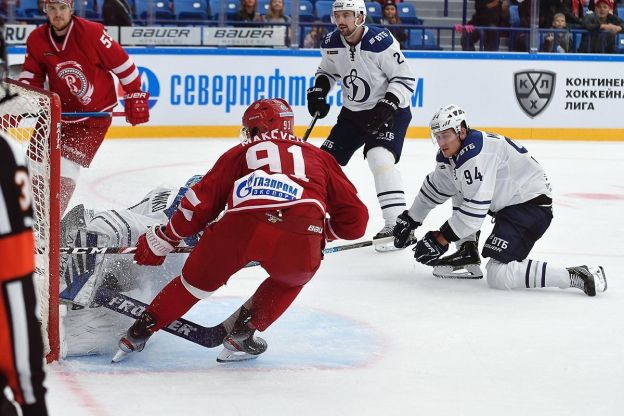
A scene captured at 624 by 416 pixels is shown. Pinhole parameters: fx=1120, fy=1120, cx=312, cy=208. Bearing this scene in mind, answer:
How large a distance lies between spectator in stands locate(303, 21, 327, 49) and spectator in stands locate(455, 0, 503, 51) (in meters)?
1.15

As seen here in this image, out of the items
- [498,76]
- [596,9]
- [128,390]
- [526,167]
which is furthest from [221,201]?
[596,9]

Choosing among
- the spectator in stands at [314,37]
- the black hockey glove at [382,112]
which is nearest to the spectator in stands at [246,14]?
the spectator in stands at [314,37]

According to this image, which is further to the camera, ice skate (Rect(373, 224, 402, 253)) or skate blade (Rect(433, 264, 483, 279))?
ice skate (Rect(373, 224, 402, 253))

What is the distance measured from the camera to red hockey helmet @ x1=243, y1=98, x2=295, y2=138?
2.98 m

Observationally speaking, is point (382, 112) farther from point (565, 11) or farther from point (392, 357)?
point (565, 11)

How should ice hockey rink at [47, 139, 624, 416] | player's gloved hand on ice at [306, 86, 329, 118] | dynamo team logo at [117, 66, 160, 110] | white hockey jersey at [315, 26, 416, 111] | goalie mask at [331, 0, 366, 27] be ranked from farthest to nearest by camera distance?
1. dynamo team logo at [117, 66, 160, 110]
2. player's gloved hand on ice at [306, 86, 329, 118]
3. white hockey jersey at [315, 26, 416, 111]
4. goalie mask at [331, 0, 366, 27]
5. ice hockey rink at [47, 139, 624, 416]

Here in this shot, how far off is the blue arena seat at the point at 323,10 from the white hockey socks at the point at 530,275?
5.72 metres

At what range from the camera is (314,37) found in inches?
355

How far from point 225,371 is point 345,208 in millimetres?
546

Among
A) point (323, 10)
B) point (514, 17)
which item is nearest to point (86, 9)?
point (323, 10)

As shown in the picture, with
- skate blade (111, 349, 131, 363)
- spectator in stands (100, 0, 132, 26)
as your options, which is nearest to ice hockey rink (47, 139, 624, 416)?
skate blade (111, 349, 131, 363)

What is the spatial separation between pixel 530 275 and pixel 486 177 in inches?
15.8

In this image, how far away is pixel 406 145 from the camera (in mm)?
8656

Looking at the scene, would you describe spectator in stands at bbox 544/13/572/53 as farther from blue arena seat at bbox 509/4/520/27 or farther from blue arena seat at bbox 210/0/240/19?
blue arena seat at bbox 210/0/240/19
